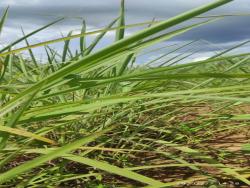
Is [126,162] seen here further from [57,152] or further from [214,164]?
[57,152]

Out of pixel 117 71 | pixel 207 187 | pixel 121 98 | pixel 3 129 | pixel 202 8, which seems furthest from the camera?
pixel 117 71

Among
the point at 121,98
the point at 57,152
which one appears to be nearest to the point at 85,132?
the point at 121,98

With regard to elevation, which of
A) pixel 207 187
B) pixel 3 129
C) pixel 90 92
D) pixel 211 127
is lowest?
pixel 207 187

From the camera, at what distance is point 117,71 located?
5.91ft

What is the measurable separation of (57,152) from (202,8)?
33cm

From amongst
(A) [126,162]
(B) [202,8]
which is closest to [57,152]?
(B) [202,8]

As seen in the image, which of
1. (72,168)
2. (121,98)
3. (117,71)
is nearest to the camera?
(121,98)

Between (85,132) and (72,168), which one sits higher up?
(85,132)

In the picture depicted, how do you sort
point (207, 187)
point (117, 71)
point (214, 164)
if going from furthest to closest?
point (117, 71)
point (207, 187)
point (214, 164)

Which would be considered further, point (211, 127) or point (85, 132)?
point (211, 127)

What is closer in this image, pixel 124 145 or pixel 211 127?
pixel 124 145

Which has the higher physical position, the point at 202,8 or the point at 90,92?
the point at 90,92

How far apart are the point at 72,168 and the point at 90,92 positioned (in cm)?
60

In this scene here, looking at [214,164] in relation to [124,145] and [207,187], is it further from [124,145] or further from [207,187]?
[124,145]
